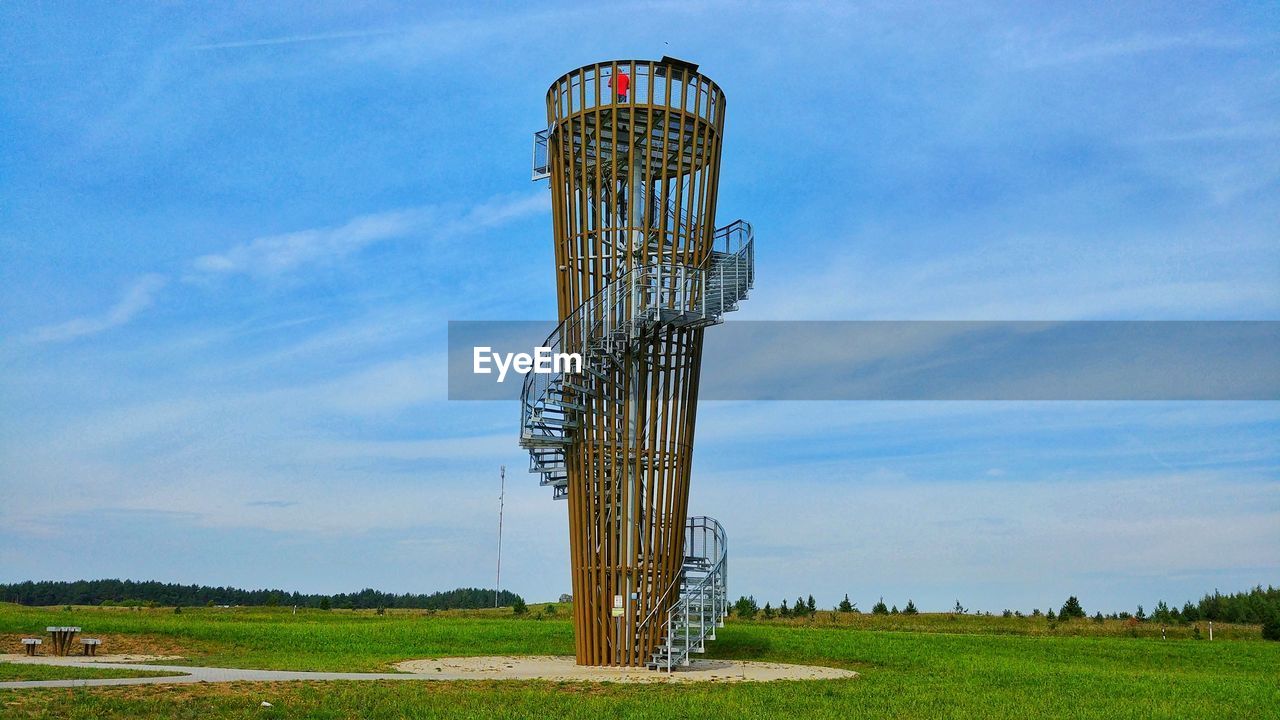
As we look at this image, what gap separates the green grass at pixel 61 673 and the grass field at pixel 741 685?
2.88 m

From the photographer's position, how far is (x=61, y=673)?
1791cm

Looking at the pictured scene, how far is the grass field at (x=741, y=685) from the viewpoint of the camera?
14258 mm

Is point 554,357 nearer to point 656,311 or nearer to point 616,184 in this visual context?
point 656,311

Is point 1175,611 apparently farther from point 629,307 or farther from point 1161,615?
point 629,307

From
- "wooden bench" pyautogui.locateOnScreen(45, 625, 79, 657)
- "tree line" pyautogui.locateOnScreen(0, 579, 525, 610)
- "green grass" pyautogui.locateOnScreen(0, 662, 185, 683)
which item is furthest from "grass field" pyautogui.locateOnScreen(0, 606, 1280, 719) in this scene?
"tree line" pyautogui.locateOnScreen(0, 579, 525, 610)

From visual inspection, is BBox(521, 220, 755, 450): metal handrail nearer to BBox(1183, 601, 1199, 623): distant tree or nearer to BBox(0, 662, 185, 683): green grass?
BBox(0, 662, 185, 683): green grass

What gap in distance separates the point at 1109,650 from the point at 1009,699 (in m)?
18.0

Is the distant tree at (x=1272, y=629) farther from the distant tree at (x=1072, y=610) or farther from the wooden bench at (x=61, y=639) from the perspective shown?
the wooden bench at (x=61, y=639)

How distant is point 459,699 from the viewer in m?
15.3

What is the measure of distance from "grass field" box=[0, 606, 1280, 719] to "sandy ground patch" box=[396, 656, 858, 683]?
108 cm

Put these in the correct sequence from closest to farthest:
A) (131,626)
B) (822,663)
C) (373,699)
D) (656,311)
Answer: (373,699) < (656,311) < (822,663) < (131,626)

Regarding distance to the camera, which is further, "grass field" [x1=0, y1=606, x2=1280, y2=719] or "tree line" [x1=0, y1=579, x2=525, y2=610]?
"tree line" [x1=0, y1=579, x2=525, y2=610]

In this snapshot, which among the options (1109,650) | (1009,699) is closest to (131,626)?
(1009,699)

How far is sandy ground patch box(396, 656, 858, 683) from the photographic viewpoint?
1920 cm
